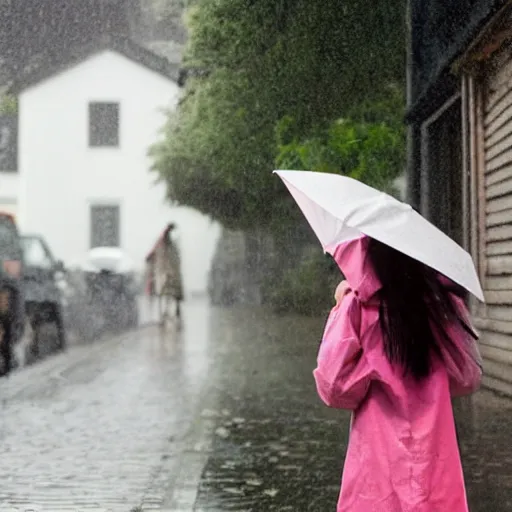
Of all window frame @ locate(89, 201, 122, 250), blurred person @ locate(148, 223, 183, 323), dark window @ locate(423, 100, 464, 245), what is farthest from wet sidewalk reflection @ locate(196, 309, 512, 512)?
window frame @ locate(89, 201, 122, 250)

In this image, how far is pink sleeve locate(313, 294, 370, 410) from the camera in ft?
11.3

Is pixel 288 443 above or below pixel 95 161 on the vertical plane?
below

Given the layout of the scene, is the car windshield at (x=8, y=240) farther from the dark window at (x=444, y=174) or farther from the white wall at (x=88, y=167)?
the dark window at (x=444, y=174)

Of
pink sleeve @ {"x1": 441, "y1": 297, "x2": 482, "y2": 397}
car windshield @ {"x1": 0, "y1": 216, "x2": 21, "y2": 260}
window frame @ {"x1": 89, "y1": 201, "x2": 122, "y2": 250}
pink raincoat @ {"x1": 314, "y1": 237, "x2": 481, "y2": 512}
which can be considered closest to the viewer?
pink raincoat @ {"x1": 314, "y1": 237, "x2": 481, "y2": 512}

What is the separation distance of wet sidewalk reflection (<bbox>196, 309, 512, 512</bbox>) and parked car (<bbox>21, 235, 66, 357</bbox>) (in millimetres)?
2536

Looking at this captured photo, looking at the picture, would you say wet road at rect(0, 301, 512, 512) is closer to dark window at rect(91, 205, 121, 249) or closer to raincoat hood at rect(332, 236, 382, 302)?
dark window at rect(91, 205, 121, 249)

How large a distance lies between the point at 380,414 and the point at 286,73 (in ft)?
28.3

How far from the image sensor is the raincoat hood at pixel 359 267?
11.3 feet

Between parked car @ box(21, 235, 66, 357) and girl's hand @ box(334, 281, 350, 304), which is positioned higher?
girl's hand @ box(334, 281, 350, 304)

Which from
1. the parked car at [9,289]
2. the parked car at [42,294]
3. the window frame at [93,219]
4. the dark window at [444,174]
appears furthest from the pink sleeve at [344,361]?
the window frame at [93,219]

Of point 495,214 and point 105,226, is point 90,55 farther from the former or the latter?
point 495,214

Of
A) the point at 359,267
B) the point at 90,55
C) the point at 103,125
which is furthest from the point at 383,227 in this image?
the point at 103,125

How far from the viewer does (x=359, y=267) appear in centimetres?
346

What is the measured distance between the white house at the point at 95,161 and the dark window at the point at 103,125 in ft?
0.05
